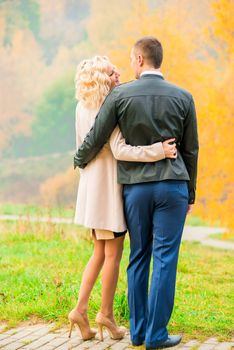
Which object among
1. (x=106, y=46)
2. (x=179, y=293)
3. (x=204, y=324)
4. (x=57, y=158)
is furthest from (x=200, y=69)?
(x=57, y=158)

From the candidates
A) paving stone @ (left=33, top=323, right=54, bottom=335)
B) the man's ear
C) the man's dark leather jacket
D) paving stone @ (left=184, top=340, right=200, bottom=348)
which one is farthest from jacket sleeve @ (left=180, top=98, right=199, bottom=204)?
paving stone @ (left=33, top=323, right=54, bottom=335)

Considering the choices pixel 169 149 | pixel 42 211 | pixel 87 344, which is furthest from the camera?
pixel 42 211

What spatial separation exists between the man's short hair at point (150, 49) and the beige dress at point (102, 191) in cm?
45

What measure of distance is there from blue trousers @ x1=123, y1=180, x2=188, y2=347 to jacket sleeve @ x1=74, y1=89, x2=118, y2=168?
1.00 ft

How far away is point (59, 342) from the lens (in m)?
4.05

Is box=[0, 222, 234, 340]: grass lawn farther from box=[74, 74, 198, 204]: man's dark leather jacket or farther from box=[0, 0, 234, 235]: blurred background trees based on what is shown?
box=[0, 0, 234, 235]: blurred background trees

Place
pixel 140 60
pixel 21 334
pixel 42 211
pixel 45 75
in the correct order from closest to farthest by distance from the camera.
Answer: pixel 140 60 → pixel 21 334 → pixel 42 211 → pixel 45 75

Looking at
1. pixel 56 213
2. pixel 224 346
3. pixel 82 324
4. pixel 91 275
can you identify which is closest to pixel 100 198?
pixel 91 275

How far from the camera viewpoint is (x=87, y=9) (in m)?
34.5

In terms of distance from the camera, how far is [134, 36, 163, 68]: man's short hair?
3.73 meters

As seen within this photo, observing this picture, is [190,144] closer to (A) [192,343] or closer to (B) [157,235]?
(B) [157,235]

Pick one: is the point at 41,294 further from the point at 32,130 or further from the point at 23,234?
the point at 32,130

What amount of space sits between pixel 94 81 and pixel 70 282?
2.65m

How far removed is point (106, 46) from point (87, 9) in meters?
7.18
